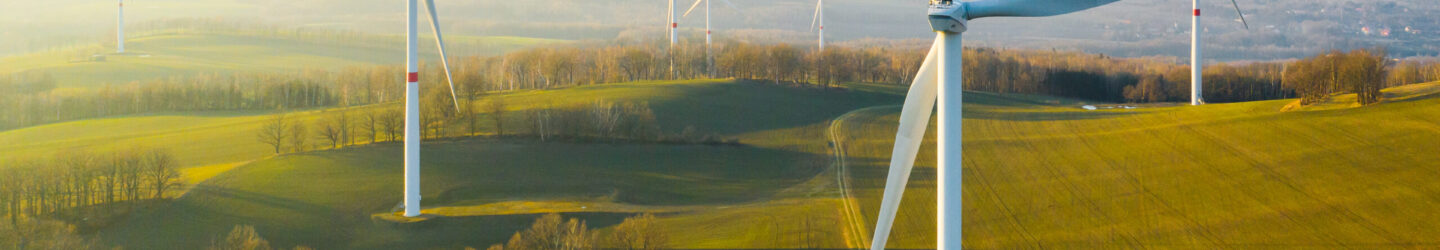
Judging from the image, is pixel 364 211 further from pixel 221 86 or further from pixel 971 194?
pixel 221 86

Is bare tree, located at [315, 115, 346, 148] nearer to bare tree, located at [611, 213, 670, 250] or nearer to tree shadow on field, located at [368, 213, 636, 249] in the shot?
tree shadow on field, located at [368, 213, 636, 249]

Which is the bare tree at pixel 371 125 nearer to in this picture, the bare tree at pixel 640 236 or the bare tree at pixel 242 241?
the bare tree at pixel 242 241

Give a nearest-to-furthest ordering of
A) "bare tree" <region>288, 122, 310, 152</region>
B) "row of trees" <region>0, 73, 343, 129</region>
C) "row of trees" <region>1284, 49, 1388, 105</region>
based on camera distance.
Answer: "row of trees" <region>1284, 49, 1388, 105</region> → "bare tree" <region>288, 122, 310, 152</region> → "row of trees" <region>0, 73, 343, 129</region>

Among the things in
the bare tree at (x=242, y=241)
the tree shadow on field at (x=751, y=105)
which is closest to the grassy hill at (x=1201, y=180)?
the tree shadow on field at (x=751, y=105)

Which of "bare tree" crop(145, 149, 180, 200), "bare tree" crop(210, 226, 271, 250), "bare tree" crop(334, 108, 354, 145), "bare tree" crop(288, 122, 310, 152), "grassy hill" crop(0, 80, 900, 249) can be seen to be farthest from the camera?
"bare tree" crop(334, 108, 354, 145)

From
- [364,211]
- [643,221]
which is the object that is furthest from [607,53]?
[643,221]

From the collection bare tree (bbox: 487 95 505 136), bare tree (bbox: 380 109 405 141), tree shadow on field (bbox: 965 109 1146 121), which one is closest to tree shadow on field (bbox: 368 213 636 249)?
bare tree (bbox: 380 109 405 141)

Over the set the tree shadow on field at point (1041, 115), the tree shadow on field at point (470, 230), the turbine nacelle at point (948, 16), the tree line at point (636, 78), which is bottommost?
the tree shadow on field at point (470, 230)
